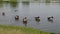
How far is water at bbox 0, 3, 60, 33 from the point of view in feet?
3.90

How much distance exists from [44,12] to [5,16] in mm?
390

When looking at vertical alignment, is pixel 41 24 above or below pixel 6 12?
below

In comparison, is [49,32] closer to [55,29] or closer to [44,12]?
[55,29]

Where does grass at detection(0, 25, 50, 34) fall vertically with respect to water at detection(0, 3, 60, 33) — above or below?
below

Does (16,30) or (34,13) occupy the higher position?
(34,13)

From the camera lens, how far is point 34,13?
3.98 ft

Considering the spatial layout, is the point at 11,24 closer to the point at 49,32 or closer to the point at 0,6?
the point at 0,6

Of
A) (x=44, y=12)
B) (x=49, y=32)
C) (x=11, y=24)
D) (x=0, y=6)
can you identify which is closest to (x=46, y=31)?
(x=49, y=32)

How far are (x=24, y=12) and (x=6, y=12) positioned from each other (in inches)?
7.1

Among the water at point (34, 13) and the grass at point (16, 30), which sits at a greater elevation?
the water at point (34, 13)

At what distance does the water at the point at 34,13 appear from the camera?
1188mm

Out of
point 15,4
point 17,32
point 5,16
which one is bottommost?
point 17,32

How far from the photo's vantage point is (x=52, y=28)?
1.19 m

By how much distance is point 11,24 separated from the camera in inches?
47.6
